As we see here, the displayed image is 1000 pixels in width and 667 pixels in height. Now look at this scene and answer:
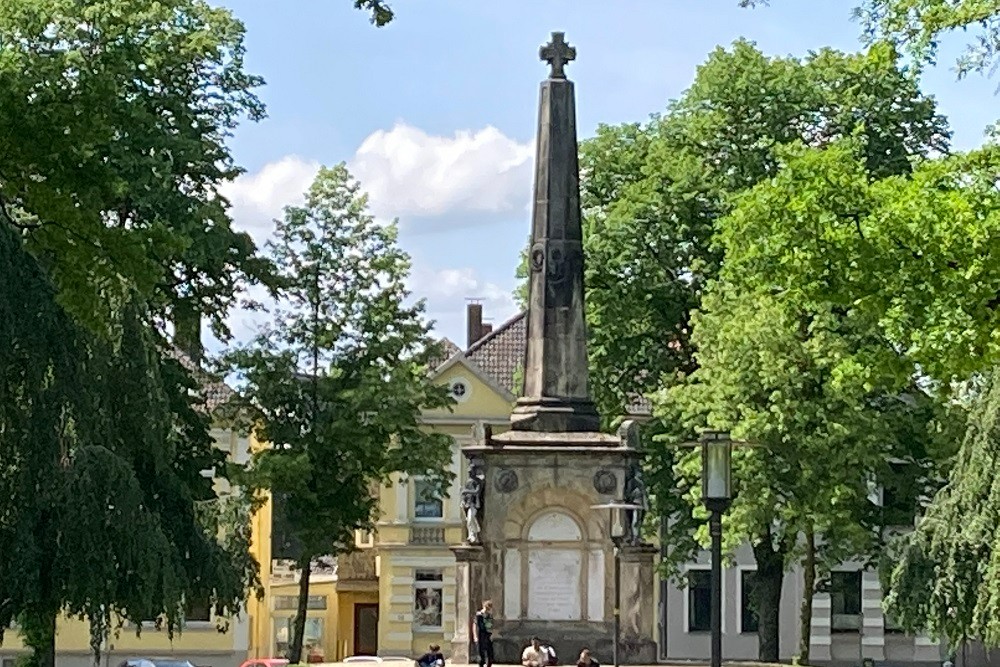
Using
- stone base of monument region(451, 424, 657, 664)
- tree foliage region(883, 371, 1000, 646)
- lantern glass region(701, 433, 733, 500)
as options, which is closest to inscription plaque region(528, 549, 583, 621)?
stone base of monument region(451, 424, 657, 664)

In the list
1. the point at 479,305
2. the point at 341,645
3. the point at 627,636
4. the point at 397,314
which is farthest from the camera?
the point at 479,305

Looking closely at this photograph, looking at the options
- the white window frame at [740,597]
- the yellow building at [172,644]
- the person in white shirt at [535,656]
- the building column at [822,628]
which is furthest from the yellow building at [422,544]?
the person in white shirt at [535,656]

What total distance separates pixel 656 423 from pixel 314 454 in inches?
323

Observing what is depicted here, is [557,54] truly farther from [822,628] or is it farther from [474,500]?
[822,628]

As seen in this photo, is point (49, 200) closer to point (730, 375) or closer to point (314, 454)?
point (314, 454)

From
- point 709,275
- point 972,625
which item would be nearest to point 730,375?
point 709,275

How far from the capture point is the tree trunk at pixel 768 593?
44281mm

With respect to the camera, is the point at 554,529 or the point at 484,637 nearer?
the point at 484,637

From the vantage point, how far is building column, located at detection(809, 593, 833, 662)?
58.8m

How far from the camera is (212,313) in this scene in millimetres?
39875

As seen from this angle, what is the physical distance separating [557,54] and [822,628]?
2985 centimetres

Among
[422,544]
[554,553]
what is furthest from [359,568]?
[554,553]

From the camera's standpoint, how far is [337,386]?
134ft

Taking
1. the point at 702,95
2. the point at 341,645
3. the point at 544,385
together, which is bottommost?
the point at 341,645
